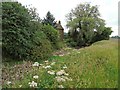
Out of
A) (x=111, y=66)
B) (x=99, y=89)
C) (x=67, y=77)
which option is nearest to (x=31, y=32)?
(x=111, y=66)

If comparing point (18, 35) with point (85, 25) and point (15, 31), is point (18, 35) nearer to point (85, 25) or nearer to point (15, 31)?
point (15, 31)

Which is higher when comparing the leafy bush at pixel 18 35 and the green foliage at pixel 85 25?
the green foliage at pixel 85 25

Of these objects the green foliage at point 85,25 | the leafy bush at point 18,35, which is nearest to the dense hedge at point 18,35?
the leafy bush at point 18,35

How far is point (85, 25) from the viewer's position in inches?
1411

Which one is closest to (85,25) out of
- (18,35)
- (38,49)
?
(38,49)

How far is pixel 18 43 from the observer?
9992 millimetres

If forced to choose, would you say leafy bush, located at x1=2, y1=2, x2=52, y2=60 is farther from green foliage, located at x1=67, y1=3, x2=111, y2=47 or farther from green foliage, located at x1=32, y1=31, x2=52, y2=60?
green foliage, located at x1=67, y1=3, x2=111, y2=47

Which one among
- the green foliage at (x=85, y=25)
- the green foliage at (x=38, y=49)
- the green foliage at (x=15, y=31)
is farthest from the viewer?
the green foliage at (x=85, y=25)

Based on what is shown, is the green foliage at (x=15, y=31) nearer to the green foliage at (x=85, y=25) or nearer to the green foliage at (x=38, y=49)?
the green foliage at (x=38, y=49)

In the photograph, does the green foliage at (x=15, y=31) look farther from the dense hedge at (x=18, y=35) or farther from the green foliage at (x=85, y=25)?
the green foliage at (x=85, y=25)

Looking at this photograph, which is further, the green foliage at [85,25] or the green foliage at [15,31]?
the green foliage at [85,25]

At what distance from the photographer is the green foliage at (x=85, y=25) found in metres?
35.2

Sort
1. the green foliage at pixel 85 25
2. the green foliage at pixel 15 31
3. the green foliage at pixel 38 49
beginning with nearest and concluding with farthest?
the green foliage at pixel 15 31, the green foliage at pixel 38 49, the green foliage at pixel 85 25

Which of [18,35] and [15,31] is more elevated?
[15,31]
